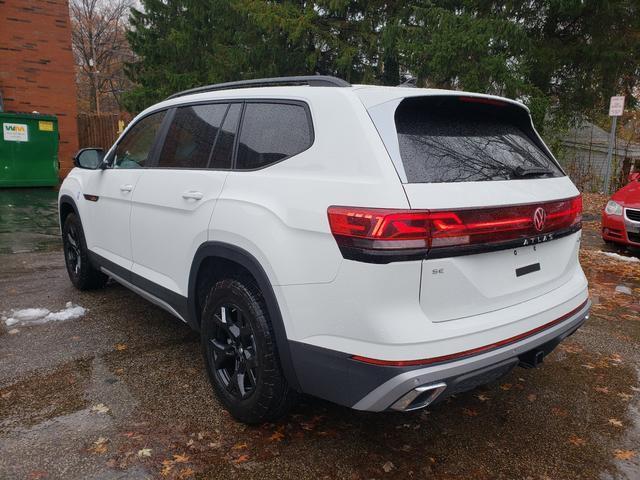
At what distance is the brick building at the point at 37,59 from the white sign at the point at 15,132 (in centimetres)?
204

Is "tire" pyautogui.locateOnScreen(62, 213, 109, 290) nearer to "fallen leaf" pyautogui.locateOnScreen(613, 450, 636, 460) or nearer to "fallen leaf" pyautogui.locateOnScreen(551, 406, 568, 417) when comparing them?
"fallen leaf" pyautogui.locateOnScreen(551, 406, 568, 417)

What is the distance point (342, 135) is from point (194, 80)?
15.9 m

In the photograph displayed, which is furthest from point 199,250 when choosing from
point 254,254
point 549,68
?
point 549,68

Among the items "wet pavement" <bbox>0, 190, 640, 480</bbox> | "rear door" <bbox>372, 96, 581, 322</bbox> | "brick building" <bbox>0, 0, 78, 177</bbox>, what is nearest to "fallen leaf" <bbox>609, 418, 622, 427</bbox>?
"wet pavement" <bbox>0, 190, 640, 480</bbox>

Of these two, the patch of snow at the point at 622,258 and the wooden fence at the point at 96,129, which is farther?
the wooden fence at the point at 96,129

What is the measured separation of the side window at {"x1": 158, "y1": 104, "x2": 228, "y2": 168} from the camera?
3.12 meters

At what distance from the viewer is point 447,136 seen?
2418mm

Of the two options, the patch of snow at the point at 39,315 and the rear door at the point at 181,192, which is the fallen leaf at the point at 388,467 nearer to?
the rear door at the point at 181,192

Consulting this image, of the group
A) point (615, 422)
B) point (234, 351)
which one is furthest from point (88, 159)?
point (615, 422)

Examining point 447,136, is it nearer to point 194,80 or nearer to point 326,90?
point 326,90

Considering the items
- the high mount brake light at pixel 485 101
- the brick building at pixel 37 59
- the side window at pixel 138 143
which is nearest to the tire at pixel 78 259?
the side window at pixel 138 143

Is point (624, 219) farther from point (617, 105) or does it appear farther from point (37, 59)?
point (37, 59)

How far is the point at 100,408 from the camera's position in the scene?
2.93m

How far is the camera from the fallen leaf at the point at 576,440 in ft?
8.82
